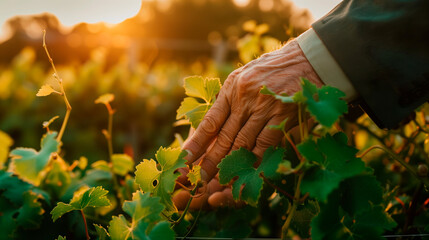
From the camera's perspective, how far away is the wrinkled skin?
1273mm

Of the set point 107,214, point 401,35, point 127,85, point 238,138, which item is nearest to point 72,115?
point 127,85

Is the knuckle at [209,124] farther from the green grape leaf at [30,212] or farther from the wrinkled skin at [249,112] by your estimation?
the green grape leaf at [30,212]

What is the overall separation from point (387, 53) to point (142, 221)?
0.89m

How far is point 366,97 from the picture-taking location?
49.1 inches

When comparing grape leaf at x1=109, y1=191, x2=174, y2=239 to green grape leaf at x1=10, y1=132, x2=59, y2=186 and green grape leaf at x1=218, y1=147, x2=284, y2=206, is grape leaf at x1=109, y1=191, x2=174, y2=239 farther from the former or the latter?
green grape leaf at x1=10, y1=132, x2=59, y2=186

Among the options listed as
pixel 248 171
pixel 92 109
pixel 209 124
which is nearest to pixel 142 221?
pixel 248 171

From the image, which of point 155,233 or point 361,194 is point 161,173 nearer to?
point 155,233

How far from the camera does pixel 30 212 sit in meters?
1.27

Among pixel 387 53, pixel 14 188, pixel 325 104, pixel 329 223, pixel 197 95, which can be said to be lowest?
pixel 329 223

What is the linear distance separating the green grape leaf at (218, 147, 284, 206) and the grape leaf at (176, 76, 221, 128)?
339mm

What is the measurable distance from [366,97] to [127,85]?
5.39 metres

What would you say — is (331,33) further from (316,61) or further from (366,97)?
(366,97)

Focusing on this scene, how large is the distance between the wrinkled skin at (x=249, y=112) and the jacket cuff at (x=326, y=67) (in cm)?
3

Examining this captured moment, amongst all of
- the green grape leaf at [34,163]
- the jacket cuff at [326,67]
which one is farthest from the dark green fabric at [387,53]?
the green grape leaf at [34,163]
